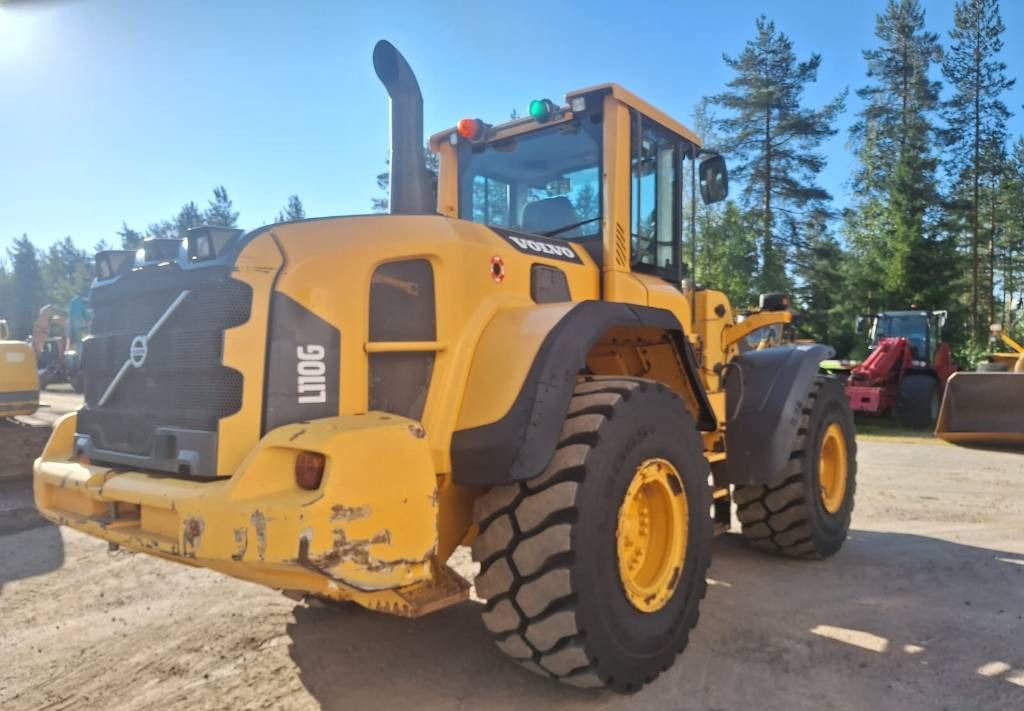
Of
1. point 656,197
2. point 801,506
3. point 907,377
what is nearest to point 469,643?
point 801,506

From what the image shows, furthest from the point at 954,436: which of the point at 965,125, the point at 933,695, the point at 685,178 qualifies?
the point at 965,125

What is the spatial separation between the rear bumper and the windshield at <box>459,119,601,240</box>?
5.99 feet

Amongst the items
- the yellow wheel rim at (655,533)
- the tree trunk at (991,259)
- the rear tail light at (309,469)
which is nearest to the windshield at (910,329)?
the yellow wheel rim at (655,533)

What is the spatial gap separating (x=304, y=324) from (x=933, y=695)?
2.84 meters

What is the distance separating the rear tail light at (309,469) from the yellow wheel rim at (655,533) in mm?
1267

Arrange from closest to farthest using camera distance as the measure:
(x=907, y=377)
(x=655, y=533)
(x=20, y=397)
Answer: (x=655, y=533) < (x=20, y=397) < (x=907, y=377)

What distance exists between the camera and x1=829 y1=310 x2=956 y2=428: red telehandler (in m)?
13.5

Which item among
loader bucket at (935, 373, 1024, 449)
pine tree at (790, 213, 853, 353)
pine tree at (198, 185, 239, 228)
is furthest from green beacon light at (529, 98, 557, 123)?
pine tree at (198, 185, 239, 228)

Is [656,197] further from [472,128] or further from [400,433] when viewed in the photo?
[400,433]

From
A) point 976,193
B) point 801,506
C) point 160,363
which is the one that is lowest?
point 801,506

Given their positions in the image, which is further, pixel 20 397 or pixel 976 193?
pixel 976 193

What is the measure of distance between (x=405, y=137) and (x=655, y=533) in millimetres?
2178

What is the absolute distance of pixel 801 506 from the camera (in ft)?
15.2

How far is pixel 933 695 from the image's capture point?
2.89 m
